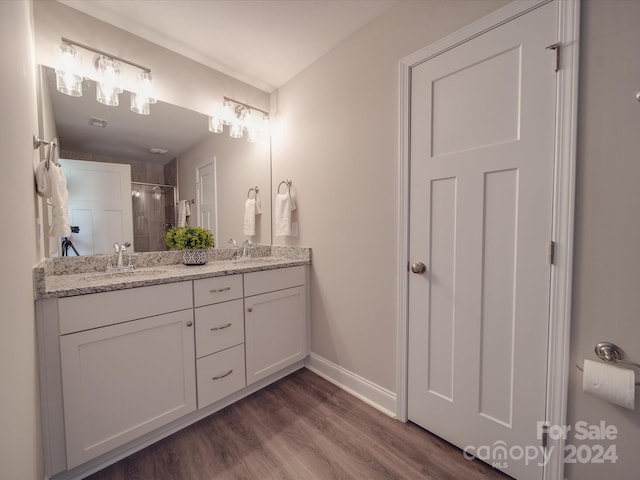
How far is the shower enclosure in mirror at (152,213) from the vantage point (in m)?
1.78

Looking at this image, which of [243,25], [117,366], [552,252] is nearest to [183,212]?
[117,366]

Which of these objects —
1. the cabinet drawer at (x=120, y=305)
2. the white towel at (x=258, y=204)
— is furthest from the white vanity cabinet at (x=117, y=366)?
the white towel at (x=258, y=204)

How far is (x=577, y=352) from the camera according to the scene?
1.02 metres

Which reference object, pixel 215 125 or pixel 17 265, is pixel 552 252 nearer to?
pixel 17 265

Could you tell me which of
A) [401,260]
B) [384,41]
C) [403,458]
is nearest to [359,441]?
[403,458]

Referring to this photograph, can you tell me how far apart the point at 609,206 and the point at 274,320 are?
182 centimetres

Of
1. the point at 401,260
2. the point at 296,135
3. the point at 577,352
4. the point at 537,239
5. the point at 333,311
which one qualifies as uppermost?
the point at 296,135

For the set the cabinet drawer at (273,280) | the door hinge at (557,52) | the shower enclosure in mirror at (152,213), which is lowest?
the cabinet drawer at (273,280)

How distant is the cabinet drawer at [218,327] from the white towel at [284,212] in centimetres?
74

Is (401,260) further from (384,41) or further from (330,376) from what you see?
(384,41)

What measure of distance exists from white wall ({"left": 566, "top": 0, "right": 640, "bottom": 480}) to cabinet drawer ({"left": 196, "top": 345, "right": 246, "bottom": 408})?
1675 millimetres

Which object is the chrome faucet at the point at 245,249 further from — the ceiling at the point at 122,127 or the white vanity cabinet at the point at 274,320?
the ceiling at the point at 122,127

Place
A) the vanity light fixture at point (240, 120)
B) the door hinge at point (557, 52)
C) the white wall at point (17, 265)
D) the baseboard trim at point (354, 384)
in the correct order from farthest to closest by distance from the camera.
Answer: the vanity light fixture at point (240, 120) < the baseboard trim at point (354, 384) < the door hinge at point (557, 52) < the white wall at point (17, 265)

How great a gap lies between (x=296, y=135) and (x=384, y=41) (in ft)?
2.97
